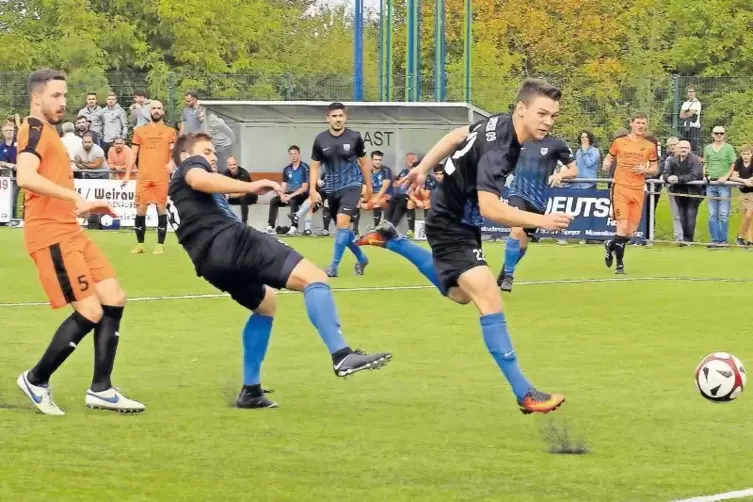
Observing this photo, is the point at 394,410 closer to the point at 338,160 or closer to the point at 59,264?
the point at 59,264

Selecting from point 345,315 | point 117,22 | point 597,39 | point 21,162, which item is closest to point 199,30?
point 117,22

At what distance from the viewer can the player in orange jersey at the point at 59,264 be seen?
27.2ft

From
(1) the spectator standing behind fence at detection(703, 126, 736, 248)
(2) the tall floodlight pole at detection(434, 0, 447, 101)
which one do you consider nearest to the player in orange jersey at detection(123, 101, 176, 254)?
(1) the spectator standing behind fence at detection(703, 126, 736, 248)

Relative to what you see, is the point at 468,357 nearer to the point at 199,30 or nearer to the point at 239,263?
the point at 239,263

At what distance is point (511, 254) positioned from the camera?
1574 cm

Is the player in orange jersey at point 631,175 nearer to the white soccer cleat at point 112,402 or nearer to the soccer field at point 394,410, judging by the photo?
the soccer field at point 394,410

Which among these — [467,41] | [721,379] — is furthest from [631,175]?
[467,41]

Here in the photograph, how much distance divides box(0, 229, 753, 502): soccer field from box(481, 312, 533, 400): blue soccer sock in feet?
0.98

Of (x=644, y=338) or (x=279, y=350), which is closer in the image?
(x=279, y=350)

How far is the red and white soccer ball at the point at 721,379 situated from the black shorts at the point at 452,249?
1423 millimetres

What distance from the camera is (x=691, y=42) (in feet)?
165

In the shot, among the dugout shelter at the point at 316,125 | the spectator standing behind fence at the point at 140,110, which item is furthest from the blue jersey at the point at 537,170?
the spectator standing behind fence at the point at 140,110

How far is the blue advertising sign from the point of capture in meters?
24.7

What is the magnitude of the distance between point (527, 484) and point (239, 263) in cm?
233
